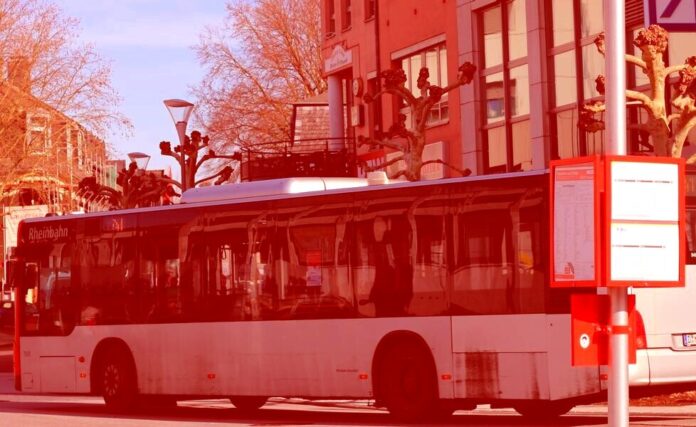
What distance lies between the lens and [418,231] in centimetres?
1928

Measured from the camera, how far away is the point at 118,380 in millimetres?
24016

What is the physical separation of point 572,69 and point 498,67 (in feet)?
12.0

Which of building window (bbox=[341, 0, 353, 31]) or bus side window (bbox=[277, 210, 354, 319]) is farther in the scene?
building window (bbox=[341, 0, 353, 31])

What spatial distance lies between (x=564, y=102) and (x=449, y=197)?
16484mm

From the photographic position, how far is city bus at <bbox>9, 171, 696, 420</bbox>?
17.7 metres

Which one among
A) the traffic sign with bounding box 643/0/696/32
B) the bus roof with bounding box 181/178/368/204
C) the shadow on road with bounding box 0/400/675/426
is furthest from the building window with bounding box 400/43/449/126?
the traffic sign with bounding box 643/0/696/32

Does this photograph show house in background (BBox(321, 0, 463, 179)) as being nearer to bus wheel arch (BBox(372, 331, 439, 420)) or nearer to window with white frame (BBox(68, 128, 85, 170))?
window with white frame (BBox(68, 128, 85, 170))

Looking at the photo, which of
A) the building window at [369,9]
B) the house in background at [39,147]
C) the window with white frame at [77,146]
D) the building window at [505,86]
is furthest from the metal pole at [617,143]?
the window with white frame at [77,146]

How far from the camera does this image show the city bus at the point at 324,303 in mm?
17734

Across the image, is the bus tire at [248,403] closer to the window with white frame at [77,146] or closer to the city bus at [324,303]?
the city bus at [324,303]

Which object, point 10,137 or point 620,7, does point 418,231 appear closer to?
point 620,7

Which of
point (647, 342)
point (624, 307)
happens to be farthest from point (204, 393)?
point (624, 307)

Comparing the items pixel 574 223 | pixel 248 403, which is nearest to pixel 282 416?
pixel 248 403

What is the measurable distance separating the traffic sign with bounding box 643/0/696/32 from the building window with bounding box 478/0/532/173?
2652cm
